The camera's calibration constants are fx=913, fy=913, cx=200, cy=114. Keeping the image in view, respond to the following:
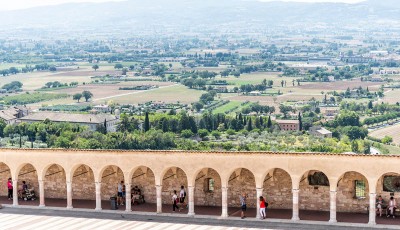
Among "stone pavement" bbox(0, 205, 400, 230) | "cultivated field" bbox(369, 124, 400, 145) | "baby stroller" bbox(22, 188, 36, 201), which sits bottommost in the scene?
"cultivated field" bbox(369, 124, 400, 145)

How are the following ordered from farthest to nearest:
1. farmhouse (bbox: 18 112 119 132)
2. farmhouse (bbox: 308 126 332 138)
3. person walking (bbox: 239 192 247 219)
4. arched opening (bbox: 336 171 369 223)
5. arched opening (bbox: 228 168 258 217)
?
farmhouse (bbox: 18 112 119 132) → farmhouse (bbox: 308 126 332 138) → arched opening (bbox: 228 168 258 217) → person walking (bbox: 239 192 247 219) → arched opening (bbox: 336 171 369 223)

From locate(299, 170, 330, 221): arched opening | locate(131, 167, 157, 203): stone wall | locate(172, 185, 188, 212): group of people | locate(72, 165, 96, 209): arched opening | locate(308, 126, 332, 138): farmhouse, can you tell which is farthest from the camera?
locate(308, 126, 332, 138): farmhouse

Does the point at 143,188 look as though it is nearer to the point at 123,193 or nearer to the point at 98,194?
the point at 123,193

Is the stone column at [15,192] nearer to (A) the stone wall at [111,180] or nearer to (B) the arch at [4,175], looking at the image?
(B) the arch at [4,175]

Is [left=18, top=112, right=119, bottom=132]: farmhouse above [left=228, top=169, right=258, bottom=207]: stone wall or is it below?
below

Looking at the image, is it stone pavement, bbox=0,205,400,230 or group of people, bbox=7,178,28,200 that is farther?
group of people, bbox=7,178,28,200

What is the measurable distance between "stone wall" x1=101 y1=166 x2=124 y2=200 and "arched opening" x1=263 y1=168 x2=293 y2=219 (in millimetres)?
5937

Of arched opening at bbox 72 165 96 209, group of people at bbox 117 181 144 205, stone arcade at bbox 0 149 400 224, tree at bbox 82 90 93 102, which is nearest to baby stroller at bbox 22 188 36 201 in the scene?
stone arcade at bbox 0 149 400 224

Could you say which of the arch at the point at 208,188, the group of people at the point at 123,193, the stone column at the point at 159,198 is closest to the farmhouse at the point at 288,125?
the group of people at the point at 123,193

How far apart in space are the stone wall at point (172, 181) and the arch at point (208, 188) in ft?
1.69

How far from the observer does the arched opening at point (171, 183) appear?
3512 centimetres

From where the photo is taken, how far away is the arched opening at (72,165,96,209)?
3641 centimetres

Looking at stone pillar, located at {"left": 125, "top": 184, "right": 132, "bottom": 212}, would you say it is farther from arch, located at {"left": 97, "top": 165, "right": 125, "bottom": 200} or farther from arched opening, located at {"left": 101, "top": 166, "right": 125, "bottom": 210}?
arch, located at {"left": 97, "top": 165, "right": 125, "bottom": 200}

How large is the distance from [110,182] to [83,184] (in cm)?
123
